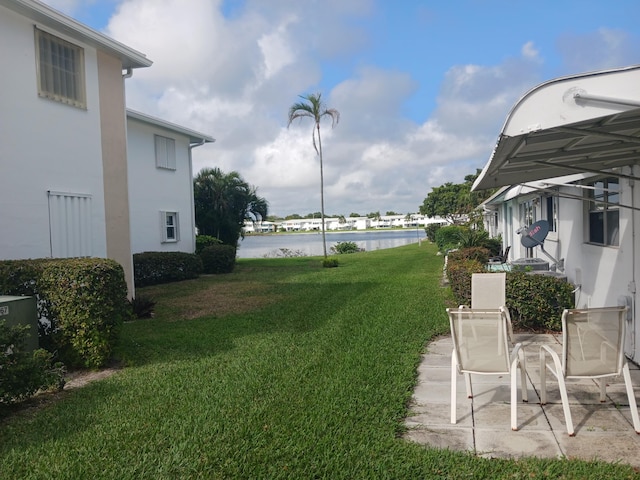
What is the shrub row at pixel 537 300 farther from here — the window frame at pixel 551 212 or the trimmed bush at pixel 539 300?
the window frame at pixel 551 212

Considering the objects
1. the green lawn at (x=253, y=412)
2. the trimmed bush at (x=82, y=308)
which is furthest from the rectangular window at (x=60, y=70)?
the green lawn at (x=253, y=412)

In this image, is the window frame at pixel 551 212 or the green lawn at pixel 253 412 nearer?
the green lawn at pixel 253 412

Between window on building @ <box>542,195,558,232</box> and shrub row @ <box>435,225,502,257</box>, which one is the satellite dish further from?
shrub row @ <box>435,225,502,257</box>

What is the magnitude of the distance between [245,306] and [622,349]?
8.49 metres

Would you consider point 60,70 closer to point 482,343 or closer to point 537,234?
point 482,343

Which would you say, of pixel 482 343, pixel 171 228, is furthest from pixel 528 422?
pixel 171 228

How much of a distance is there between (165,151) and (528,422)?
16.5 meters

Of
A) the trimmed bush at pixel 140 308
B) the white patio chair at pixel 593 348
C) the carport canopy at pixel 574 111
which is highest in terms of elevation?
the carport canopy at pixel 574 111

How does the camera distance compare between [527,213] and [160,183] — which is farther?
[160,183]

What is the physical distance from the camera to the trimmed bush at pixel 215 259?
Answer: 19.9 meters

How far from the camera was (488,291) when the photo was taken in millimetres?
7609

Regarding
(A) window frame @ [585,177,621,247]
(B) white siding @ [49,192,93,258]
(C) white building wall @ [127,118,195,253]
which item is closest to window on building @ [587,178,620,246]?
(A) window frame @ [585,177,621,247]

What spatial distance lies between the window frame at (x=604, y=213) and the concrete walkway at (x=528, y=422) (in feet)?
6.51

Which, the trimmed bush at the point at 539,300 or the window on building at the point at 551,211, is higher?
the window on building at the point at 551,211
